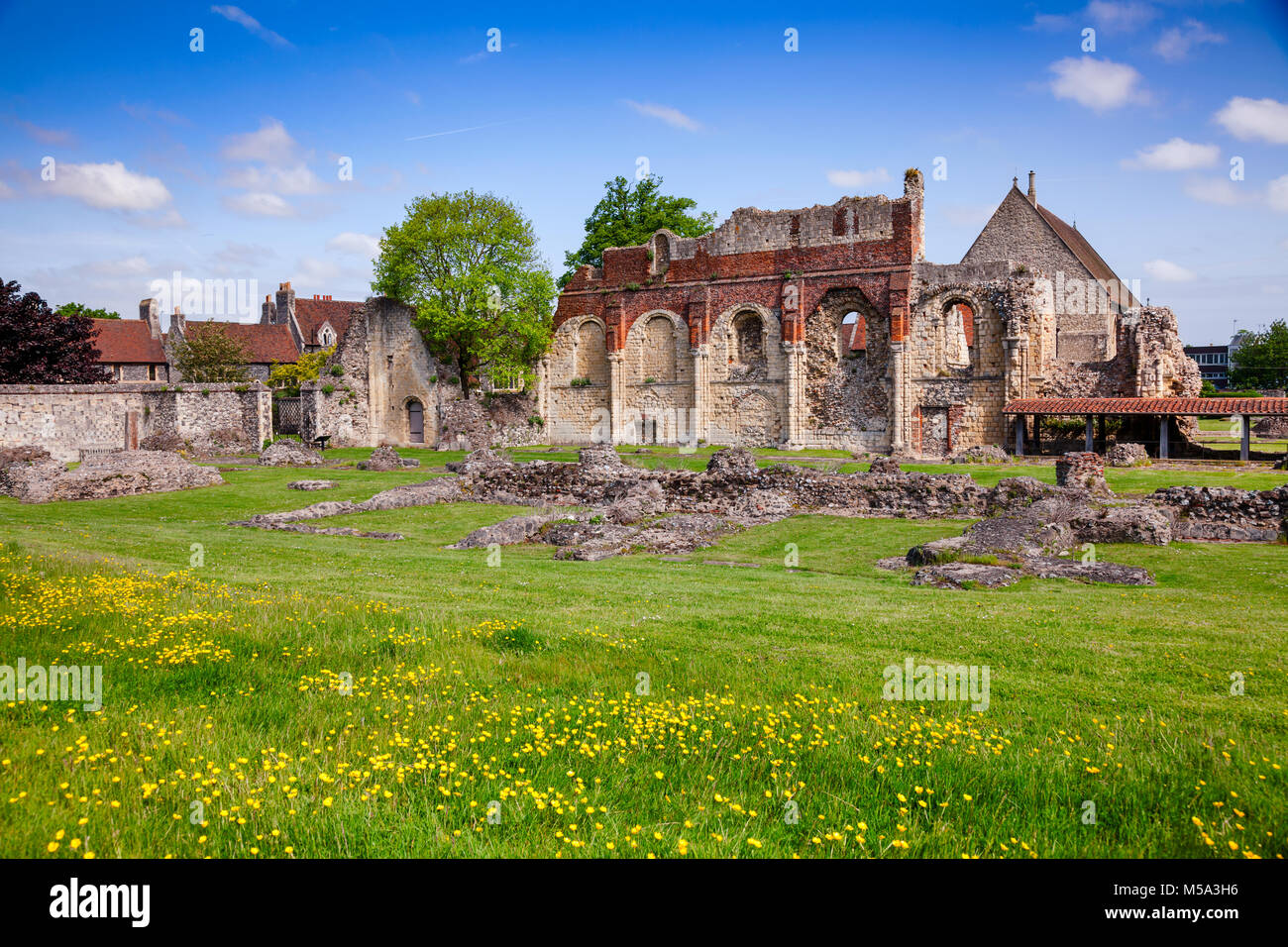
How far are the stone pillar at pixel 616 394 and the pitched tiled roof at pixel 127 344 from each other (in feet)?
136

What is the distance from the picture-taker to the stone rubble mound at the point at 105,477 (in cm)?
2534

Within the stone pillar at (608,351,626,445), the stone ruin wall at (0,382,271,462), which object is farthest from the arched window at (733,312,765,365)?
the stone ruin wall at (0,382,271,462)

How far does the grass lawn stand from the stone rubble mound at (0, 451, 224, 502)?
1691cm

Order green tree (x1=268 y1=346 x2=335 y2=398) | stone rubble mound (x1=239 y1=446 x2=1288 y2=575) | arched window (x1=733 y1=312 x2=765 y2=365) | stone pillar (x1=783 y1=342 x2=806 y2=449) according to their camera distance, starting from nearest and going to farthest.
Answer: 1. stone rubble mound (x1=239 y1=446 x2=1288 y2=575)
2. stone pillar (x1=783 y1=342 x2=806 y2=449)
3. arched window (x1=733 y1=312 x2=765 y2=365)
4. green tree (x1=268 y1=346 x2=335 y2=398)

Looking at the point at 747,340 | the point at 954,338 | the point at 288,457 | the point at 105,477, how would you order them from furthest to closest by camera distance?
1. the point at 747,340
2. the point at 954,338
3. the point at 288,457
4. the point at 105,477

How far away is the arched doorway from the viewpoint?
48438 mm

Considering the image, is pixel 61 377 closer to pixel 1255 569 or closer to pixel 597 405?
pixel 597 405

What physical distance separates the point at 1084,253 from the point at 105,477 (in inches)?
2221

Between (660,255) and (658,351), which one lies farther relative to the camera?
(658,351)

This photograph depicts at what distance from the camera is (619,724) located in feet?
17.6

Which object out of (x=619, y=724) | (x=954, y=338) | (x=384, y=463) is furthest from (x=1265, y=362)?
(x=619, y=724)

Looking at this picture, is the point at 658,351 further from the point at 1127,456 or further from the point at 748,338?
the point at 1127,456

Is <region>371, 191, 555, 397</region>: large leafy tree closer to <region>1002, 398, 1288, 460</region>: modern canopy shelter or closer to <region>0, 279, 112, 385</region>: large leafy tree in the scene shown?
<region>0, 279, 112, 385</region>: large leafy tree

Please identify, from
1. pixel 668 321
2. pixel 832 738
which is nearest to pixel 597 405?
pixel 668 321
